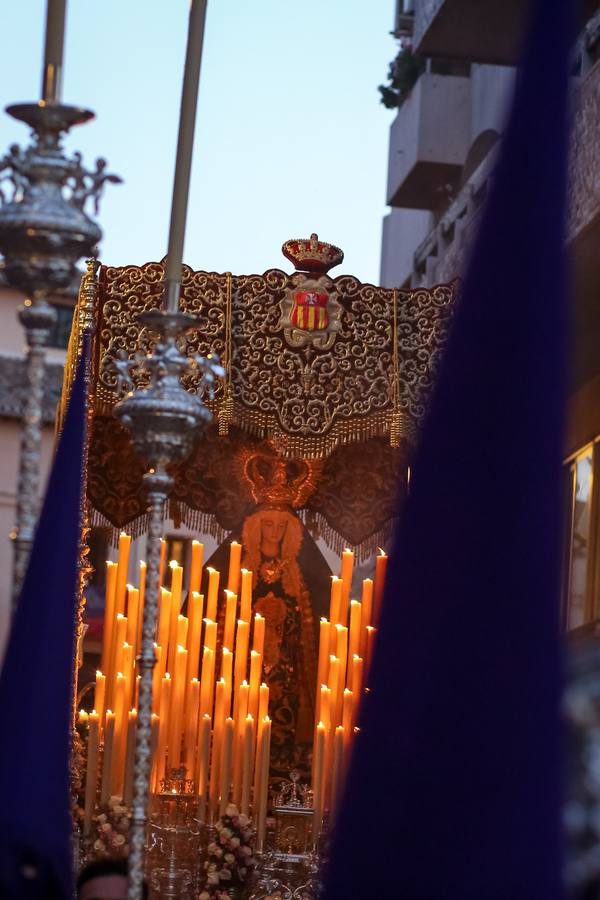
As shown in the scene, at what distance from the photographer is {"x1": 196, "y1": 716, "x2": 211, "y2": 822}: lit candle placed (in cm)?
732

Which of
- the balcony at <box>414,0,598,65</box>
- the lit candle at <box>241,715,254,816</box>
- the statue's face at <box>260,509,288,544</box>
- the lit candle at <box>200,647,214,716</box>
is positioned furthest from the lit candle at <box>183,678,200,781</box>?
the balcony at <box>414,0,598,65</box>

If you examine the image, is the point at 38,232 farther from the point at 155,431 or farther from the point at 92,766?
the point at 92,766

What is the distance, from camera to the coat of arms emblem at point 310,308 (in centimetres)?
753

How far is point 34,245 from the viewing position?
3.73m

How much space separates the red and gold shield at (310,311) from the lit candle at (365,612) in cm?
110

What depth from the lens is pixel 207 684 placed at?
7535 mm

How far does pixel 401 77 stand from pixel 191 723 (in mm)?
9956

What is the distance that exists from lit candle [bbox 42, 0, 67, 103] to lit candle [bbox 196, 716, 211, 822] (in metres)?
4.00

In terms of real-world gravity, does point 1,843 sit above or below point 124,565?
below

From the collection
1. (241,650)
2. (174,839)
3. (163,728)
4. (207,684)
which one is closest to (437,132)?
(241,650)

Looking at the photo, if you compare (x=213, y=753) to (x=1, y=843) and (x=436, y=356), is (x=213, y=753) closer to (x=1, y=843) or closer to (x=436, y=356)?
(x=436, y=356)

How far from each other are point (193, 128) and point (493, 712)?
2.18 meters

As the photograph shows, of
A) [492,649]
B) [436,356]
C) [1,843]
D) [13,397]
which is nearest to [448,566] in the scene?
[492,649]

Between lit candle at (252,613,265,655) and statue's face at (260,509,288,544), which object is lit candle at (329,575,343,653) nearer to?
lit candle at (252,613,265,655)
